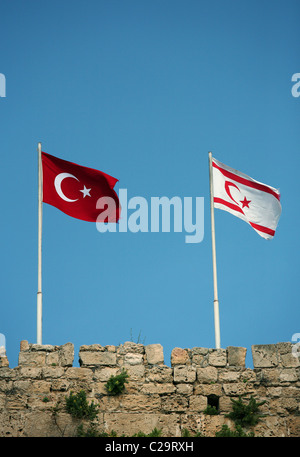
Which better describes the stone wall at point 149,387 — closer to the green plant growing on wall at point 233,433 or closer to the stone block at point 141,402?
the stone block at point 141,402

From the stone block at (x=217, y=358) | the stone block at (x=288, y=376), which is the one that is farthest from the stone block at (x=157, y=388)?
the stone block at (x=288, y=376)

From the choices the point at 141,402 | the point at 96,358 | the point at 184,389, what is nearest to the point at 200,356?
the point at 184,389

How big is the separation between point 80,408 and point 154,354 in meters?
2.19

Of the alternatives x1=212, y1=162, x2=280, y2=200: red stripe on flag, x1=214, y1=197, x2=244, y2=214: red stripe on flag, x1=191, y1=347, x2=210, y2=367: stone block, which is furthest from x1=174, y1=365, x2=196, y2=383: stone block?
x1=212, y1=162, x2=280, y2=200: red stripe on flag

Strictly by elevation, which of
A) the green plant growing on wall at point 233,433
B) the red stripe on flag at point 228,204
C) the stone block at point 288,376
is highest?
the red stripe on flag at point 228,204

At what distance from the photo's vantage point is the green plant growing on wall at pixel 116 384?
76.2 feet

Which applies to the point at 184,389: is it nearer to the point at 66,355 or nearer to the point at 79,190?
the point at 66,355

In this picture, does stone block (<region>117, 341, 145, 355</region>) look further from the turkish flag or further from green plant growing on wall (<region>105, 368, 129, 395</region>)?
the turkish flag

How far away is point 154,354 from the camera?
23.8 m

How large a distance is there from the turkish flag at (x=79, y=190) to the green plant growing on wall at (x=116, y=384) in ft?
13.7

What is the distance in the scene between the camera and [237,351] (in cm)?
2389

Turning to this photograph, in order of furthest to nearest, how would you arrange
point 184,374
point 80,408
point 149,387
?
point 184,374 < point 149,387 < point 80,408

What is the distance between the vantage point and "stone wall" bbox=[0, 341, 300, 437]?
75.5 ft

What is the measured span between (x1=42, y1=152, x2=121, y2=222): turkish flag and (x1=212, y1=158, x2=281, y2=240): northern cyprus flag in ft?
8.70
